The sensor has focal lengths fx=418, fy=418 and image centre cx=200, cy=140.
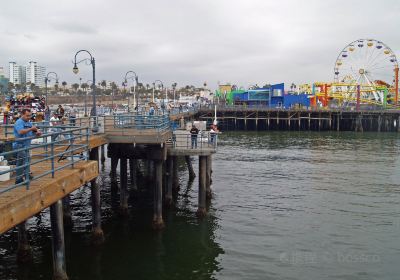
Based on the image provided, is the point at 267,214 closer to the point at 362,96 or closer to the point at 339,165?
the point at 339,165

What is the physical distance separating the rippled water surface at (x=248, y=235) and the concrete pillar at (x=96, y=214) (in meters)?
0.42

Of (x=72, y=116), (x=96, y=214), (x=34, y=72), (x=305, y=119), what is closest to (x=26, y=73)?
(x=34, y=72)

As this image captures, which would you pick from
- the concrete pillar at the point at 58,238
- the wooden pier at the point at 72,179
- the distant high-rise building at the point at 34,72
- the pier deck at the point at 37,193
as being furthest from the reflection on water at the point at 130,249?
the distant high-rise building at the point at 34,72

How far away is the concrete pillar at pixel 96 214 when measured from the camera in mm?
16553

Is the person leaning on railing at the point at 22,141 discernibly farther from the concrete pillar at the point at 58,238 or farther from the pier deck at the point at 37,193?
the concrete pillar at the point at 58,238

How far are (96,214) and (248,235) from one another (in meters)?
7.11

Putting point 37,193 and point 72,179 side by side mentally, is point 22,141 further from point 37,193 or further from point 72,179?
point 72,179

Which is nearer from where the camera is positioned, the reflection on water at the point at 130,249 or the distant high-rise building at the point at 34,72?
the reflection on water at the point at 130,249

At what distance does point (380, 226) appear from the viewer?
2094cm

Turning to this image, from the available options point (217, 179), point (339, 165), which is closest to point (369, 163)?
point (339, 165)

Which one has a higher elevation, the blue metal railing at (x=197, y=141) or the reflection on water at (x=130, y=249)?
the blue metal railing at (x=197, y=141)

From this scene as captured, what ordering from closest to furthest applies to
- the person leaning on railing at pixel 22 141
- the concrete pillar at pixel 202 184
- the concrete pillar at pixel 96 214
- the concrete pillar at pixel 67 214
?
the person leaning on railing at pixel 22 141, the concrete pillar at pixel 96 214, the concrete pillar at pixel 67 214, the concrete pillar at pixel 202 184

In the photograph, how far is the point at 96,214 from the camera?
16.9 meters

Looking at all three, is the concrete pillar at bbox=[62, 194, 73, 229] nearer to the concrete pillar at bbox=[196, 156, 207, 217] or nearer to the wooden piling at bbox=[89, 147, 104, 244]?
the wooden piling at bbox=[89, 147, 104, 244]
